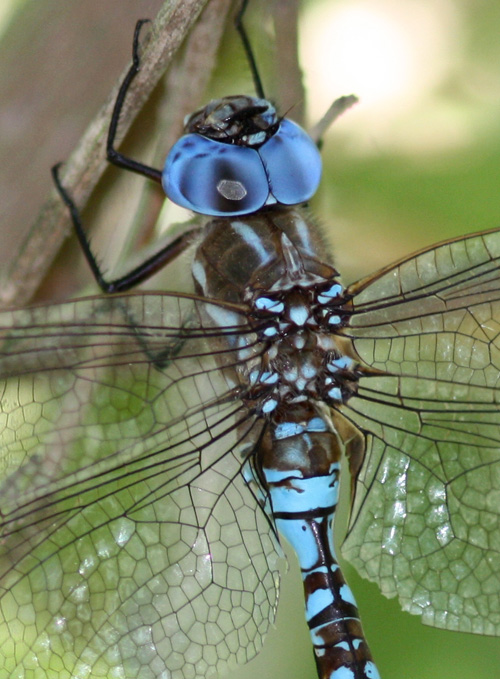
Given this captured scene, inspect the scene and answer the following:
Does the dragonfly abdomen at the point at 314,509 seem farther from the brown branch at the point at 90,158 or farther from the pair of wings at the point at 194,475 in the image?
the brown branch at the point at 90,158

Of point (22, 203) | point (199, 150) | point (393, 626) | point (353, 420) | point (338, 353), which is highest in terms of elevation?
point (22, 203)

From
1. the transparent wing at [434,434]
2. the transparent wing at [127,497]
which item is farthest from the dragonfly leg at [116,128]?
the transparent wing at [434,434]

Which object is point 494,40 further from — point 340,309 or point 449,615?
point 449,615

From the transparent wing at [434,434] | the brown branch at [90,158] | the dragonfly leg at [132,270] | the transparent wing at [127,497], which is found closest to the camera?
the transparent wing at [127,497]

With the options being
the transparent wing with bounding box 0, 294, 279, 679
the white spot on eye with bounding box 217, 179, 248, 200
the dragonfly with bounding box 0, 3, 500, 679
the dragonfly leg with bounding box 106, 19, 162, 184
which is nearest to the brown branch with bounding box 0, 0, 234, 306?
the dragonfly leg with bounding box 106, 19, 162, 184

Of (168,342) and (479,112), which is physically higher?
(479,112)

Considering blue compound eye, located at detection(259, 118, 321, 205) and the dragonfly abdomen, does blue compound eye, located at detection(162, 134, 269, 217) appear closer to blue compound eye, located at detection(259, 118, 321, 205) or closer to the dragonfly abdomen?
blue compound eye, located at detection(259, 118, 321, 205)

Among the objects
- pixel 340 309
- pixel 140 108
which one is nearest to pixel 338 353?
pixel 340 309

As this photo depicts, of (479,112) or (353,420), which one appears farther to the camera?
(479,112)
